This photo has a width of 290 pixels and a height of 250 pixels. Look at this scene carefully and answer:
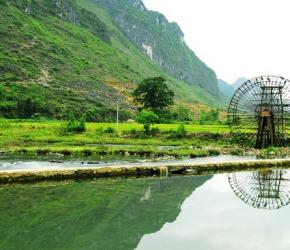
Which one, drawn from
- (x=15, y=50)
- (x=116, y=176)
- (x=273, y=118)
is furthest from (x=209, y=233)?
(x=15, y=50)

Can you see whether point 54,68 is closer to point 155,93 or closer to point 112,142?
point 155,93

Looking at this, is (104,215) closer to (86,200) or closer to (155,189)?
(86,200)

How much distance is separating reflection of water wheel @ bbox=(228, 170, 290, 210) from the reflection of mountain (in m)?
2.12

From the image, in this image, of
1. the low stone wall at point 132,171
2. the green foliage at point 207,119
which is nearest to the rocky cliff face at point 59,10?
the green foliage at point 207,119

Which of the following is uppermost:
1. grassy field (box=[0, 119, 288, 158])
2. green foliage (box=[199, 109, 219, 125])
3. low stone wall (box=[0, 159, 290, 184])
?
green foliage (box=[199, 109, 219, 125])

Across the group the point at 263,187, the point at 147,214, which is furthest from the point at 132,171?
the point at 147,214

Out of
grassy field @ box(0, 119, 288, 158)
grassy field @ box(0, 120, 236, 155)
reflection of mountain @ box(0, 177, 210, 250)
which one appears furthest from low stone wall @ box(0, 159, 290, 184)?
grassy field @ box(0, 120, 236, 155)

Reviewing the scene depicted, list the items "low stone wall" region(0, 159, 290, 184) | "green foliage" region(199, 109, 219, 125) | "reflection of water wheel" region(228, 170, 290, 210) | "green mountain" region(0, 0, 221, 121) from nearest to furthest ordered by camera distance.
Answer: "reflection of water wheel" region(228, 170, 290, 210)
"low stone wall" region(0, 159, 290, 184)
"green foliage" region(199, 109, 219, 125)
"green mountain" region(0, 0, 221, 121)

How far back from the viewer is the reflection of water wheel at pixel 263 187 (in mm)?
19922

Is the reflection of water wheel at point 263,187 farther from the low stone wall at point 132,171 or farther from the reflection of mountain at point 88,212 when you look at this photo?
the reflection of mountain at point 88,212

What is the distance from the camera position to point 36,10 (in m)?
158

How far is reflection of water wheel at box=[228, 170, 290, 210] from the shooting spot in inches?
784

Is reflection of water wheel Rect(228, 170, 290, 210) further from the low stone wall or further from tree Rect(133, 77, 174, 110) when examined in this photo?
tree Rect(133, 77, 174, 110)

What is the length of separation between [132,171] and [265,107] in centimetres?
2112
